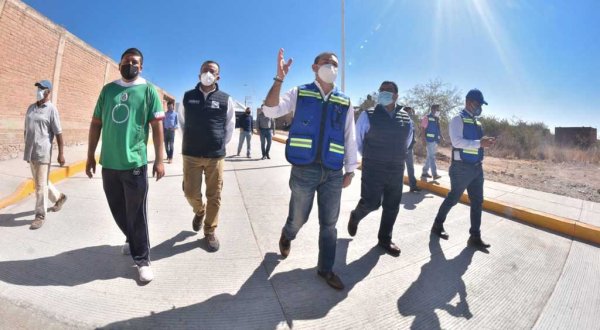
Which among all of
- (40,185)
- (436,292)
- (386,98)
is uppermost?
(386,98)

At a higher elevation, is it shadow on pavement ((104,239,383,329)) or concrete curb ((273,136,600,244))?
concrete curb ((273,136,600,244))

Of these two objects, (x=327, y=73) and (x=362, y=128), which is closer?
(x=327, y=73)

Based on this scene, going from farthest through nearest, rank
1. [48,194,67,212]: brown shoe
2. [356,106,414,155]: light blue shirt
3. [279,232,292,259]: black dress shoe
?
[48,194,67,212]: brown shoe
[356,106,414,155]: light blue shirt
[279,232,292,259]: black dress shoe

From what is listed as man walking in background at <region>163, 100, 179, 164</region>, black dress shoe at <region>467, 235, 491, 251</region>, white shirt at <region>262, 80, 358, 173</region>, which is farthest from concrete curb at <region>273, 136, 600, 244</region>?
man walking in background at <region>163, 100, 179, 164</region>

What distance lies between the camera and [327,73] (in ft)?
7.81

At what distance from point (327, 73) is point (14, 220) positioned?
432cm

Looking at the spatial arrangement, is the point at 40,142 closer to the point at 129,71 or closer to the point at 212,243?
the point at 129,71

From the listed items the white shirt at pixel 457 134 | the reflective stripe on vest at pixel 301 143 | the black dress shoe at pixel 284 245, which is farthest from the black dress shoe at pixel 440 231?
the reflective stripe on vest at pixel 301 143

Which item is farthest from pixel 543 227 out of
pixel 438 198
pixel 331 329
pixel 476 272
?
pixel 331 329

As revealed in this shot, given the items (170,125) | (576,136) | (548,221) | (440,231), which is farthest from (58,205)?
(576,136)

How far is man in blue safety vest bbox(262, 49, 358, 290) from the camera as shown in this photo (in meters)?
2.37

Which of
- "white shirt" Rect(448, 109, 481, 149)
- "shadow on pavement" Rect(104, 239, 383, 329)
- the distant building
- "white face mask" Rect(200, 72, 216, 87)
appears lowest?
"shadow on pavement" Rect(104, 239, 383, 329)

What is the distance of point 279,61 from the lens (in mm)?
2240

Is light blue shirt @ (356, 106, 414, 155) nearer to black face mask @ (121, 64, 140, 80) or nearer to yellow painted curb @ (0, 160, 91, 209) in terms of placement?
black face mask @ (121, 64, 140, 80)
